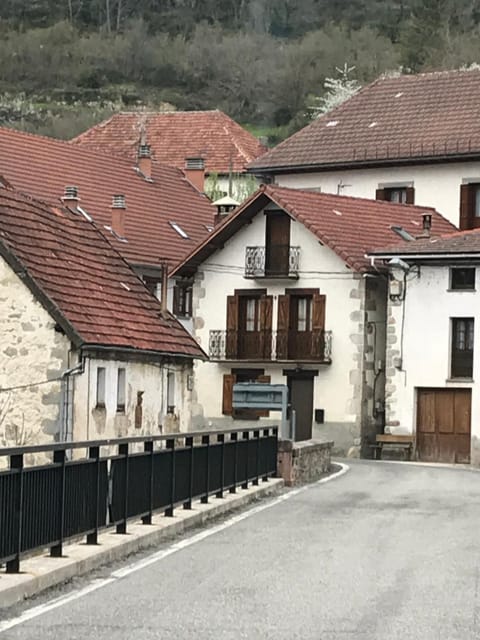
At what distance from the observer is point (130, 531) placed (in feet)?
59.3

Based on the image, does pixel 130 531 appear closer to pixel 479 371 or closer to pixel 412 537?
pixel 412 537

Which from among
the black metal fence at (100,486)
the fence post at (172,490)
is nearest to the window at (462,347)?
the black metal fence at (100,486)

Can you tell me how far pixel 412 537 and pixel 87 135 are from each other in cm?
6531

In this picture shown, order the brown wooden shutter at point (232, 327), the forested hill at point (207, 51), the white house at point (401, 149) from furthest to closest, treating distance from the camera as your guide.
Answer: the forested hill at point (207, 51), the white house at point (401, 149), the brown wooden shutter at point (232, 327)

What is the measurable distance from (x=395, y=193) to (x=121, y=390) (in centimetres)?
3015

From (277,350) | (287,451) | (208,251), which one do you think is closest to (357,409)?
(277,350)

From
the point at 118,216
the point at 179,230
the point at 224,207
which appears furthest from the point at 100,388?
the point at 179,230

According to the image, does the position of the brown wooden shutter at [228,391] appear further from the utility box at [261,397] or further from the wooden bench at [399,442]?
the utility box at [261,397]

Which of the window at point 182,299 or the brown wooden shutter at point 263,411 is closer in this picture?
the brown wooden shutter at point 263,411

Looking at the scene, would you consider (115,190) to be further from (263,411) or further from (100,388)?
(100,388)

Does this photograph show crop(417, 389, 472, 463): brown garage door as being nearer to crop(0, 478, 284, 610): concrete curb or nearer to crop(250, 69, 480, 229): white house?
crop(250, 69, 480, 229): white house

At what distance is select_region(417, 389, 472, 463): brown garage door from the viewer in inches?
1892

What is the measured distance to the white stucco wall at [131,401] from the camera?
3047 cm

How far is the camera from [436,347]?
4891 centimetres
